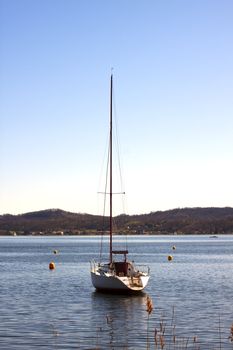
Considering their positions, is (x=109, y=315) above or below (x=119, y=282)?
below

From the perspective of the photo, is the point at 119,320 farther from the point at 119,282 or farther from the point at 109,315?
the point at 119,282

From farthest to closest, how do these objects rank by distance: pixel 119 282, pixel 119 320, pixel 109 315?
pixel 119 282 → pixel 109 315 → pixel 119 320

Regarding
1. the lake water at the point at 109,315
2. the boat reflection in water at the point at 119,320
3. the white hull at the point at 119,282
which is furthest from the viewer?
the white hull at the point at 119,282

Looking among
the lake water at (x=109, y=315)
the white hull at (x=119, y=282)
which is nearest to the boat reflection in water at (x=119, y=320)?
the lake water at (x=109, y=315)

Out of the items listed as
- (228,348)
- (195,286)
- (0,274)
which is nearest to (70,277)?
(0,274)

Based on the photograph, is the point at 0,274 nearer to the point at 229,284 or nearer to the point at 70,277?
the point at 70,277

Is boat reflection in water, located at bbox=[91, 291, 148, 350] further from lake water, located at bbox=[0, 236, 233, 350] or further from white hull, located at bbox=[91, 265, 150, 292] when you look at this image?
white hull, located at bbox=[91, 265, 150, 292]

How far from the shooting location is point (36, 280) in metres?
70.6

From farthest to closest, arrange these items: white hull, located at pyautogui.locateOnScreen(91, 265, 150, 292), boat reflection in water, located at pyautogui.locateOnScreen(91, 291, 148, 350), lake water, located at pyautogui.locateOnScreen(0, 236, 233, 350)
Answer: white hull, located at pyautogui.locateOnScreen(91, 265, 150, 292), boat reflection in water, located at pyautogui.locateOnScreen(91, 291, 148, 350), lake water, located at pyautogui.locateOnScreen(0, 236, 233, 350)

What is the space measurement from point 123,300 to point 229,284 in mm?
17619


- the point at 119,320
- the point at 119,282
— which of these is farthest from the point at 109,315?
the point at 119,282

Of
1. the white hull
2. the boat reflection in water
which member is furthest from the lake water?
the white hull

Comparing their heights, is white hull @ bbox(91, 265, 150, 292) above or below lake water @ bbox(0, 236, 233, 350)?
above

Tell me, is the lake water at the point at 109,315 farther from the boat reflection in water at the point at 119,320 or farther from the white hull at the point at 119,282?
the white hull at the point at 119,282
